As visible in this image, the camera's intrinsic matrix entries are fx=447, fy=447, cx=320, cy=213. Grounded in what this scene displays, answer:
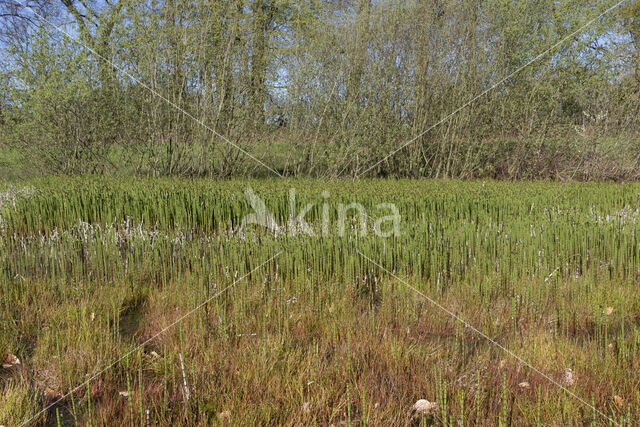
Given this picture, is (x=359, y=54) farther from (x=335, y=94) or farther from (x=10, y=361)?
(x=10, y=361)

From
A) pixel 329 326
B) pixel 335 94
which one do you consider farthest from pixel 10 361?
pixel 335 94

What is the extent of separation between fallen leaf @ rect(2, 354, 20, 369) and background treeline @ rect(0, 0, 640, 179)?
6336 mm

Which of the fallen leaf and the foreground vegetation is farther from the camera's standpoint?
the fallen leaf

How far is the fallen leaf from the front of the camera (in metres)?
2.12

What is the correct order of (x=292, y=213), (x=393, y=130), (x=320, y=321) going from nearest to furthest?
(x=320, y=321) → (x=292, y=213) → (x=393, y=130)

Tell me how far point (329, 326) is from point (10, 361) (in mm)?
1563

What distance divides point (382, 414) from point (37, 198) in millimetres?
4900

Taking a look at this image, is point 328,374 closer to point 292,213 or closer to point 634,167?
point 292,213

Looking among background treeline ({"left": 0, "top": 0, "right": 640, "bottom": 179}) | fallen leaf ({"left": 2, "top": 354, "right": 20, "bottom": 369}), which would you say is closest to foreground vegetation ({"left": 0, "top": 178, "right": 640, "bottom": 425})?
fallen leaf ({"left": 2, "top": 354, "right": 20, "bottom": 369})

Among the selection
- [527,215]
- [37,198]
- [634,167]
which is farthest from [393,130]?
[37,198]

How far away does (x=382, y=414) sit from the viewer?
5.44 ft

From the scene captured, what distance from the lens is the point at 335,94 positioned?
9062mm

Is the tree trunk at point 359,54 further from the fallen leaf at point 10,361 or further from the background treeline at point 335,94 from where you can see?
the fallen leaf at point 10,361

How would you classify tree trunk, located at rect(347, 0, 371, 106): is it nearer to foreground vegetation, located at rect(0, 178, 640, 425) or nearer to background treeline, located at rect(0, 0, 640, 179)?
background treeline, located at rect(0, 0, 640, 179)
